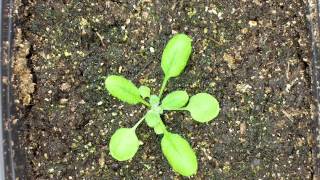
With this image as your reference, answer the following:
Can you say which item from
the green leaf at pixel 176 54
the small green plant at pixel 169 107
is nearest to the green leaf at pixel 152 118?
the small green plant at pixel 169 107

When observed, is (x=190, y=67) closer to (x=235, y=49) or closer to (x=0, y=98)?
(x=235, y=49)

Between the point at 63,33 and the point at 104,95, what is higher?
the point at 63,33

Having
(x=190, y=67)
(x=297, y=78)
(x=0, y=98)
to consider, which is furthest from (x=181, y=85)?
(x=0, y=98)

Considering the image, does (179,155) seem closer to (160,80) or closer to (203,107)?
Result: (203,107)

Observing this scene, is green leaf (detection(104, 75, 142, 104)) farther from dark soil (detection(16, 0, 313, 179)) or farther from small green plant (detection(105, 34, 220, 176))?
dark soil (detection(16, 0, 313, 179))

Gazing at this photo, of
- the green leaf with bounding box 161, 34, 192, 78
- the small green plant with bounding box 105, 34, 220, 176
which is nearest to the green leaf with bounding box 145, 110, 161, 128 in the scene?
the small green plant with bounding box 105, 34, 220, 176

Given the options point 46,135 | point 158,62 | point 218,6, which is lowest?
point 46,135
